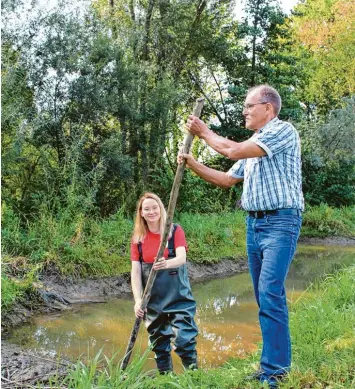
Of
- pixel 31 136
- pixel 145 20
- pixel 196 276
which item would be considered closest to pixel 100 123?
pixel 31 136

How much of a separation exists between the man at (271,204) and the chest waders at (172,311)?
0.77 meters

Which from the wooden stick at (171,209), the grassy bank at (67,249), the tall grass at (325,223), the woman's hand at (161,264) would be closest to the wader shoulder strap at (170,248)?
the woman's hand at (161,264)

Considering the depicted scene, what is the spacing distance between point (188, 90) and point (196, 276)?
874cm

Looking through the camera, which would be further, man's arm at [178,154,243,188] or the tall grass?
the tall grass

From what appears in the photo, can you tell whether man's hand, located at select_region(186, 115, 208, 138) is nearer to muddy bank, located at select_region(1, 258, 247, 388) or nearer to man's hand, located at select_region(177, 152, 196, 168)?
man's hand, located at select_region(177, 152, 196, 168)

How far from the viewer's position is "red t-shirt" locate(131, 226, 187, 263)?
4.30 metres

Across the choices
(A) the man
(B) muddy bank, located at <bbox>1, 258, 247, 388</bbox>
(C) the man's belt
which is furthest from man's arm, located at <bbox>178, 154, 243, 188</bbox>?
(B) muddy bank, located at <bbox>1, 258, 247, 388</bbox>

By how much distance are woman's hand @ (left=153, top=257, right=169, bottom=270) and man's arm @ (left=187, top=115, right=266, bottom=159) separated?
954 millimetres

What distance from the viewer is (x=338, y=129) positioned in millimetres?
16656

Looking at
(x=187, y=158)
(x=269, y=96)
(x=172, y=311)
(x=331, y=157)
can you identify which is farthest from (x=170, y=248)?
(x=331, y=157)

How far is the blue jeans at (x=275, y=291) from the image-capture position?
3.46 m

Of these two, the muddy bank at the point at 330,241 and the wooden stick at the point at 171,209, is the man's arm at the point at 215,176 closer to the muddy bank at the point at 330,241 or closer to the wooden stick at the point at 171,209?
the wooden stick at the point at 171,209

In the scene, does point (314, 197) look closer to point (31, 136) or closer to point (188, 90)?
point (188, 90)

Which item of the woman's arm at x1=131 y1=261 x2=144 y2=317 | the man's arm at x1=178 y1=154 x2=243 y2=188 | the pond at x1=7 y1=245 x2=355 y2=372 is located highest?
the man's arm at x1=178 y1=154 x2=243 y2=188
